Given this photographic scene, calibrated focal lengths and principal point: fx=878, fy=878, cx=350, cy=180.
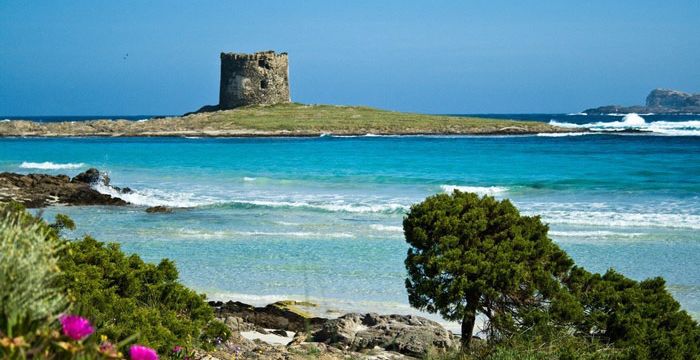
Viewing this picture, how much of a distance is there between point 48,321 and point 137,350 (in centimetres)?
27

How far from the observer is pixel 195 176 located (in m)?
27.7

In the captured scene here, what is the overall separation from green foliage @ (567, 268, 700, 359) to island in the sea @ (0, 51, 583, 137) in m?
47.3

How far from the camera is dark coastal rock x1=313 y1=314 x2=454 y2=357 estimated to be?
6.86 metres

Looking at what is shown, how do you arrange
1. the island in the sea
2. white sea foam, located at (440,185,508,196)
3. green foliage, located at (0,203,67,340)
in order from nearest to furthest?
A: green foliage, located at (0,203,67,340) → white sea foam, located at (440,185,508,196) → the island in the sea

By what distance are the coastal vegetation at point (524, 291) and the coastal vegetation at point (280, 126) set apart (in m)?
46.9

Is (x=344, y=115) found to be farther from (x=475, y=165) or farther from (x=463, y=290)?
(x=463, y=290)

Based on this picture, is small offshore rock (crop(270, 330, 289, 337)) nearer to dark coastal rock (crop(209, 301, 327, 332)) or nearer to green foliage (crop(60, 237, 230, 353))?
dark coastal rock (crop(209, 301, 327, 332))

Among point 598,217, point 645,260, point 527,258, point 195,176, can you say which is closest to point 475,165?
point 195,176

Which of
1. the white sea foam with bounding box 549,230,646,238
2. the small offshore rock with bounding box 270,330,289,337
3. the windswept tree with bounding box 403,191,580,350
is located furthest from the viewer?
the white sea foam with bounding box 549,230,646,238

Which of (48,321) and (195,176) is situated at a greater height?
(48,321)

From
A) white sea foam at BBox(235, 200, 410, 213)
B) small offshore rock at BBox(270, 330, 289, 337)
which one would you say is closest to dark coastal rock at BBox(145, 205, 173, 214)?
white sea foam at BBox(235, 200, 410, 213)

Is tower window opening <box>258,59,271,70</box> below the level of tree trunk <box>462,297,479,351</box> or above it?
above

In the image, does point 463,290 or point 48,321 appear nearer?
point 48,321

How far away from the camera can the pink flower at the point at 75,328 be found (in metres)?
2.31
